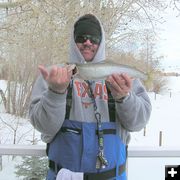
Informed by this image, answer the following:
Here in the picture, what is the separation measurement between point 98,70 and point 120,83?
104mm

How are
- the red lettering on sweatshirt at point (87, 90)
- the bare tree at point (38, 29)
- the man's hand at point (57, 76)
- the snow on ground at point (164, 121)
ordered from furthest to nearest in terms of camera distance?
the snow on ground at point (164, 121)
the bare tree at point (38, 29)
the red lettering on sweatshirt at point (87, 90)
the man's hand at point (57, 76)

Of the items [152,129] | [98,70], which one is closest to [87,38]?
[98,70]

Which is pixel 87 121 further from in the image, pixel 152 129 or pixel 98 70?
pixel 152 129

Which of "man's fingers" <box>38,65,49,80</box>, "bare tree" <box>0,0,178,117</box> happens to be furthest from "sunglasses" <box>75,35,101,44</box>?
"bare tree" <box>0,0,178,117</box>

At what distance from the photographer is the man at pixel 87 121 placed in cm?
154

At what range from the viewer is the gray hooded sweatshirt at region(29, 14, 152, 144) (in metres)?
1.54

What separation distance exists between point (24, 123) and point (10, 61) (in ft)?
6.73

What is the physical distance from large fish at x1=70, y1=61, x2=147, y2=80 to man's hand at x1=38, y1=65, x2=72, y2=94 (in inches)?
2.2

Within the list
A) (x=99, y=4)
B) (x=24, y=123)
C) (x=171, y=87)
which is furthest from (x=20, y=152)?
(x=171, y=87)

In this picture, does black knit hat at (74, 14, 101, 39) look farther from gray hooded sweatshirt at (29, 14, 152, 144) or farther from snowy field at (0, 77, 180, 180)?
snowy field at (0, 77, 180, 180)

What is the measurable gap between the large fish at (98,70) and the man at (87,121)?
29 mm

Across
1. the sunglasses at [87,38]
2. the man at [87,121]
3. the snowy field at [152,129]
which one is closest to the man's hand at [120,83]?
the man at [87,121]

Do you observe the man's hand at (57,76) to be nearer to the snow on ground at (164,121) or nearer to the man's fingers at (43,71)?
the man's fingers at (43,71)

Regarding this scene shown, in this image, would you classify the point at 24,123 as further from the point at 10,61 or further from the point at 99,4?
the point at 99,4
